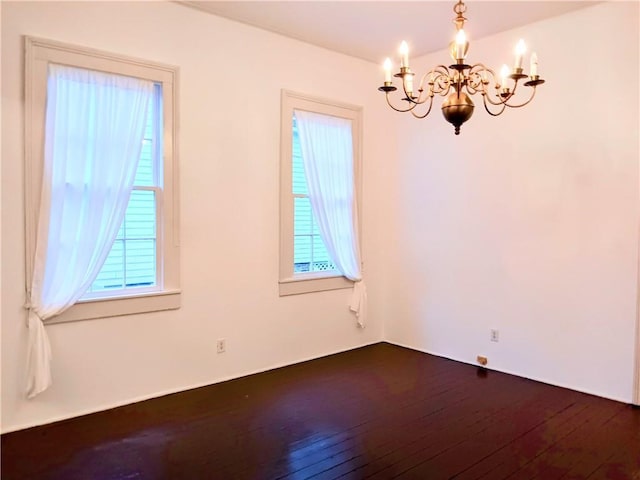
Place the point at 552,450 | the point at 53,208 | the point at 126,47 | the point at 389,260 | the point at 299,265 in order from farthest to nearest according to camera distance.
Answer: the point at 389,260
the point at 299,265
the point at 126,47
the point at 53,208
the point at 552,450

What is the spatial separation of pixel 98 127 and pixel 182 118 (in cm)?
66

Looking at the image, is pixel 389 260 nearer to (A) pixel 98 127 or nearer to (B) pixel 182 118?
(B) pixel 182 118

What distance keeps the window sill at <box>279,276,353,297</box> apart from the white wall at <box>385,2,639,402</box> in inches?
32.5

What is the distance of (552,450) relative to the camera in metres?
2.87

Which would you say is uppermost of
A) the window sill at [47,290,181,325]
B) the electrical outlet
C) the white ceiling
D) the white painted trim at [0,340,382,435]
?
the white ceiling

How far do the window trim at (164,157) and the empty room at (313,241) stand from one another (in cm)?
1

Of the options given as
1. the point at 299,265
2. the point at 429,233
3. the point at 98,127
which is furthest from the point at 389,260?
the point at 98,127

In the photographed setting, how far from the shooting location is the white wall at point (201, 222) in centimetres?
307

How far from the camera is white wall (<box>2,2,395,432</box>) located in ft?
10.1

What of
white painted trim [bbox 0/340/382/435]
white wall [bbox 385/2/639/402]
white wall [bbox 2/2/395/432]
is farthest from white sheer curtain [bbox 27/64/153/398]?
white wall [bbox 385/2/639/402]

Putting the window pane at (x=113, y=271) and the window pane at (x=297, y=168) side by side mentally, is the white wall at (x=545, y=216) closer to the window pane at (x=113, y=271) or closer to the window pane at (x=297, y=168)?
the window pane at (x=297, y=168)

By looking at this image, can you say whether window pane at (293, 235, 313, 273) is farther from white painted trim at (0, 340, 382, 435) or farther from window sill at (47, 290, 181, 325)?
window sill at (47, 290, 181, 325)

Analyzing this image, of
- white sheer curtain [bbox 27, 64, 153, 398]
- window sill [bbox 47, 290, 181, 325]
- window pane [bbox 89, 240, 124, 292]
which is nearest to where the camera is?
white sheer curtain [bbox 27, 64, 153, 398]

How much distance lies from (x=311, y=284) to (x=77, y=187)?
226cm
